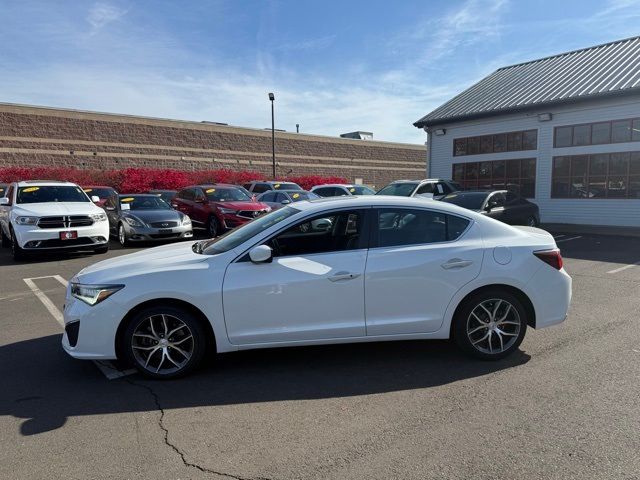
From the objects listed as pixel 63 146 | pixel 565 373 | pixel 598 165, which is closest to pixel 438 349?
pixel 565 373

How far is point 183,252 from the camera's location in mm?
4727

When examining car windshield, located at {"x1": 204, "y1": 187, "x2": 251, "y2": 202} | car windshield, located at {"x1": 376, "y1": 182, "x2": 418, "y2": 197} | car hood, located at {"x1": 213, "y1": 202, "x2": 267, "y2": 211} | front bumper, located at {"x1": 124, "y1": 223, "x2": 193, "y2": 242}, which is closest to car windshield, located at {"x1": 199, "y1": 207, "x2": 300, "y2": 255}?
front bumper, located at {"x1": 124, "y1": 223, "x2": 193, "y2": 242}

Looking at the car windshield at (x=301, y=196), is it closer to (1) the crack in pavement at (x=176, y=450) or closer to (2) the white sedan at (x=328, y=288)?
(2) the white sedan at (x=328, y=288)

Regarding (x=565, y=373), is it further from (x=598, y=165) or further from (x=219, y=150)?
(x=219, y=150)

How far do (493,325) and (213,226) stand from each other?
38.4 ft

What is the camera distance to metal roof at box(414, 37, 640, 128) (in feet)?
57.5

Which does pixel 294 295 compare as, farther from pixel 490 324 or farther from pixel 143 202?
pixel 143 202

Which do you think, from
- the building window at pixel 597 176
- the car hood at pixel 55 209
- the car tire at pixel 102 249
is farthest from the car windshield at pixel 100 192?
the building window at pixel 597 176

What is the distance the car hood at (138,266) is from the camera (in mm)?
4195

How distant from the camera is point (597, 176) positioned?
17812 mm

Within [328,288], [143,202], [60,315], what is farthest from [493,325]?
[143,202]

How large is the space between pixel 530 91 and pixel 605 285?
14498 mm

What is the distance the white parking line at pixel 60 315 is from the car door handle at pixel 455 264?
2971 millimetres

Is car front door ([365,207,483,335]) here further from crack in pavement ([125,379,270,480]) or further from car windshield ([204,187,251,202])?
car windshield ([204,187,251,202])
